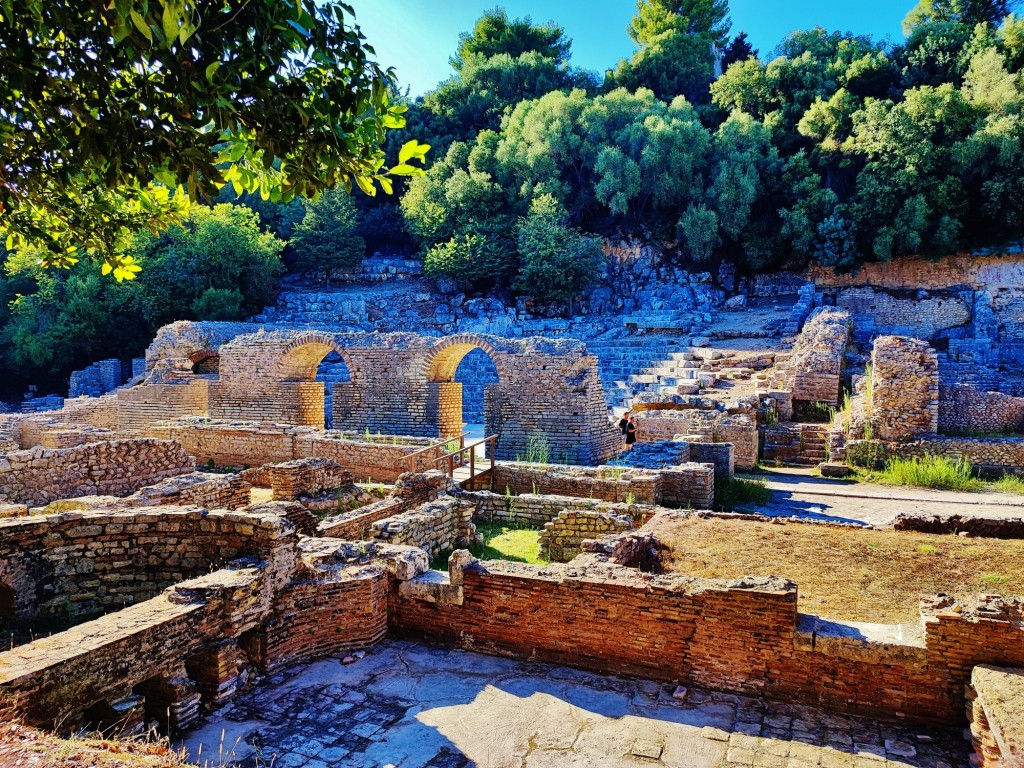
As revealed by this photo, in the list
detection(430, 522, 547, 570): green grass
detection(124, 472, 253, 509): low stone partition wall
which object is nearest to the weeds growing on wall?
detection(430, 522, 547, 570): green grass

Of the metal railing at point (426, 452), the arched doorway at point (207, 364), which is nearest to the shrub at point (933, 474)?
the metal railing at point (426, 452)

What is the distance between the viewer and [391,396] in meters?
14.5

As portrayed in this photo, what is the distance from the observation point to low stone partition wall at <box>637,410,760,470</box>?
13.0m

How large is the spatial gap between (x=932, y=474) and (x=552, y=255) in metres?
22.1

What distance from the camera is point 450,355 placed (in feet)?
48.9

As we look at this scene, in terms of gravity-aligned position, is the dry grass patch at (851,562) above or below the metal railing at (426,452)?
below

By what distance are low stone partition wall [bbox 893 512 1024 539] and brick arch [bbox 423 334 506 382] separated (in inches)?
314

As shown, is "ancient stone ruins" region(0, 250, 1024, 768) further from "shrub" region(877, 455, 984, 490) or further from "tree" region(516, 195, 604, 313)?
"tree" region(516, 195, 604, 313)

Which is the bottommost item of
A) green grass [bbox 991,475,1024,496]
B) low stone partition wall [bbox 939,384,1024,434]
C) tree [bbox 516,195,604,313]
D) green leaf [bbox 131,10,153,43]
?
green grass [bbox 991,475,1024,496]

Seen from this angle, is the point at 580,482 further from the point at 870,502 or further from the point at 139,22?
the point at 139,22

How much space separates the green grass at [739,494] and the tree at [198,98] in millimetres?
8155

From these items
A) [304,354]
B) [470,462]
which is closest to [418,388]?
[304,354]

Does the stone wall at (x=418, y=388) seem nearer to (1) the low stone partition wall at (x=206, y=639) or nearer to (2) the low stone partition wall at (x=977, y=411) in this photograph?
(1) the low stone partition wall at (x=206, y=639)

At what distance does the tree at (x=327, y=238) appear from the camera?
115ft
